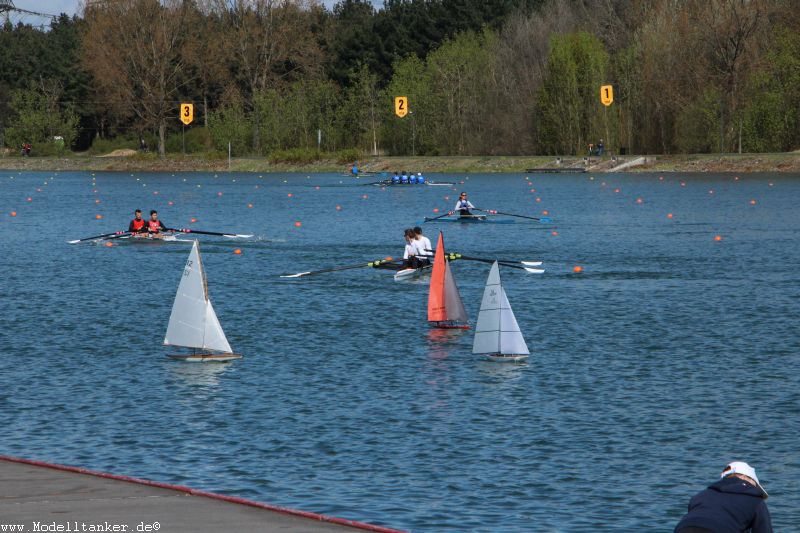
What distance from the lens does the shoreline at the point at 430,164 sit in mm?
127312

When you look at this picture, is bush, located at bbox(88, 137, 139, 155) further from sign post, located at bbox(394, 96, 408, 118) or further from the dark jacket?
the dark jacket

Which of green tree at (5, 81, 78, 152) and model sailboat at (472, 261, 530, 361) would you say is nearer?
model sailboat at (472, 261, 530, 361)

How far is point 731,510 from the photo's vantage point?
13.4 m

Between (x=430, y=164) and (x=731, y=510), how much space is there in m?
133

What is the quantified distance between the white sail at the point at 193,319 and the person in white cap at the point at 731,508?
18.4m

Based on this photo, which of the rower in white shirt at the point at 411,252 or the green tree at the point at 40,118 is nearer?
the rower in white shirt at the point at 411,252

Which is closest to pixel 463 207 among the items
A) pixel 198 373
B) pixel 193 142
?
pixel 198 373

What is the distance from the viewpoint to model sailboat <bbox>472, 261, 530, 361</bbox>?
3075cm

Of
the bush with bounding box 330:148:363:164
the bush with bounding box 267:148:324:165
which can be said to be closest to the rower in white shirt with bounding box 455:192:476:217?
the bush with bounding box 330:148:363:164

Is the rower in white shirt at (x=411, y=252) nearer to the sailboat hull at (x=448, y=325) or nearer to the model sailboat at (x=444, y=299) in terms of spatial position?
the sailboat hull at (x=448, y=325)

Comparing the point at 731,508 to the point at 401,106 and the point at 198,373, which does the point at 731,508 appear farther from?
the point at 401,106

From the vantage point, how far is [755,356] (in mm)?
32781

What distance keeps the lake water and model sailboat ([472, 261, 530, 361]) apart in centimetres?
57

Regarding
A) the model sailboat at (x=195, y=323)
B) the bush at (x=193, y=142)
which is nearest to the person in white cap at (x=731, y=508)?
the model sailboat at (x=195, y=323)
